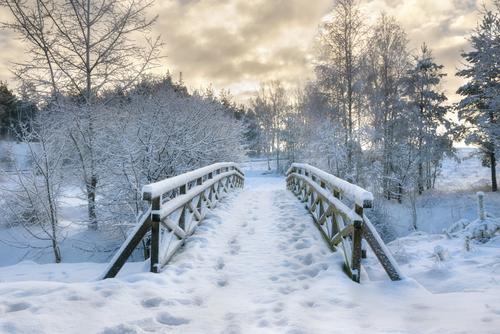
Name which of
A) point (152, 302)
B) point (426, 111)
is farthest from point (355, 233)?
point (426, 111)

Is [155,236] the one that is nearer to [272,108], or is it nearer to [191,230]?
[191,230]

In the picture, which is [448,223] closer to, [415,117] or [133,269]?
[415,117]

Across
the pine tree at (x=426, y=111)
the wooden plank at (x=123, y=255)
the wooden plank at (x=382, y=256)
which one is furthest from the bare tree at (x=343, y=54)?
the wooden plank at (x=123, y=255)

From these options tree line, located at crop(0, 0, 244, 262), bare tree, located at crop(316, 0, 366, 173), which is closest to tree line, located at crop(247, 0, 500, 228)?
bare tree, located at crop(316, 0, 366, 173)

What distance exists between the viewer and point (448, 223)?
785 inches

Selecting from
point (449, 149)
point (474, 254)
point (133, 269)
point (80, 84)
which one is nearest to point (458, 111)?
point (449, 149)

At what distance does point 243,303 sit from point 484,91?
2430 cm

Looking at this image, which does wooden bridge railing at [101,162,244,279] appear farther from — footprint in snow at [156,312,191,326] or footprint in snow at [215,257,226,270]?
footprint in snow at [156,312,191,326]

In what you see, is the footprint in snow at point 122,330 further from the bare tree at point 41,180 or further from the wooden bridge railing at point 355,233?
the bare tree at point 41,180

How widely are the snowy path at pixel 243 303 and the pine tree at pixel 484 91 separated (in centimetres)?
A: 1804

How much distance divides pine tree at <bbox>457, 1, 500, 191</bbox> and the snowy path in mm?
18035

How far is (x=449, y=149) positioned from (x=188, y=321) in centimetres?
2729

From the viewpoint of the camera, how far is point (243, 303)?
3805 mm

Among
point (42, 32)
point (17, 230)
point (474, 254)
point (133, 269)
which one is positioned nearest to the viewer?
point (133, 269)
